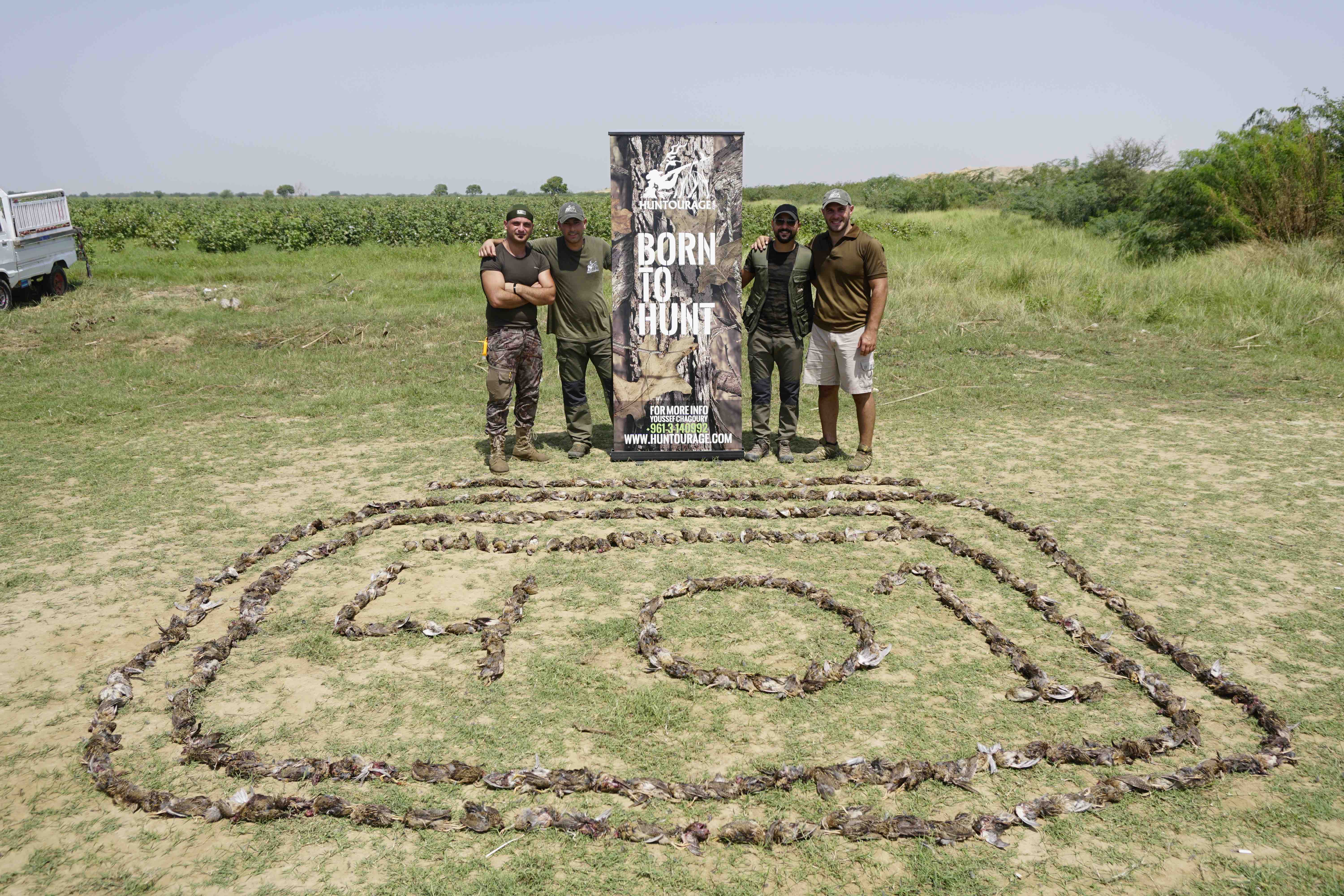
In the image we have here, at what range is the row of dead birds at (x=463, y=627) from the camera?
491 centimetres

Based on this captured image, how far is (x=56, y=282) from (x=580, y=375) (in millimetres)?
14483

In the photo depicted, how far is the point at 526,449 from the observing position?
8688 millimetres

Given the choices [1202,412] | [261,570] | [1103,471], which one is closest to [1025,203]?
[1202,412]

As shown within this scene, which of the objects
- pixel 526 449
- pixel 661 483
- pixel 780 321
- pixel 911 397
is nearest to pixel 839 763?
pixel 661 483

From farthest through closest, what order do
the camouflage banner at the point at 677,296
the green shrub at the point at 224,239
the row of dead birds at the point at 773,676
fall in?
the green shrub at the point at 224,239 → the camouflage banner at the point at 677,296 → the row of dead birds at the point at 773,676

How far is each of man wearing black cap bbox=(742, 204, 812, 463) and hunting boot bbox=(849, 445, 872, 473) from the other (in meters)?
0.62

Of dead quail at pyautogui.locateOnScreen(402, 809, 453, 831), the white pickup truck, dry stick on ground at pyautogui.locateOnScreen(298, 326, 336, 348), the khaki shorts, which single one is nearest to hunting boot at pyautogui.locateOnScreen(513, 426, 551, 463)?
the khaki shorts

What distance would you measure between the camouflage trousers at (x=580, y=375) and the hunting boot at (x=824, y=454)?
1985 mm

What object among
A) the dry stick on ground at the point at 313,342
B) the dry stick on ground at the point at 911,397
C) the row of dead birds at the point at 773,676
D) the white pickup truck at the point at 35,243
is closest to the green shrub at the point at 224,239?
the white pickup truck at the point at 35,243

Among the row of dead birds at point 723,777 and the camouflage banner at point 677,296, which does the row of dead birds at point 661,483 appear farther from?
the row of dead birds at point 723,777

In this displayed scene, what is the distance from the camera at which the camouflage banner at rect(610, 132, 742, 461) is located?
826 cm

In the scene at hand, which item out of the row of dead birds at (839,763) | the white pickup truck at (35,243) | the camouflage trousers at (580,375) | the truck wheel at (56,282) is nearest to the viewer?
the row of dead birds at (839,763)

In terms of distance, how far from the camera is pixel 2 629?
17.4ft

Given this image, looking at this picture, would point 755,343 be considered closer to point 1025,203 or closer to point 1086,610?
point 1086,610
